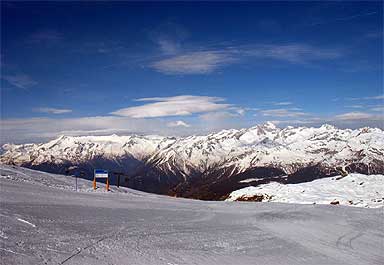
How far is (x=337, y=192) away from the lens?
40781mm

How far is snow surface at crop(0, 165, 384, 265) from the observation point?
10.4 meters

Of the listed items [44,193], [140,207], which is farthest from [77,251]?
[44,193]

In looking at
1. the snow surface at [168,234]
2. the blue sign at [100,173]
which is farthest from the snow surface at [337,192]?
the blue sign at [100,173]

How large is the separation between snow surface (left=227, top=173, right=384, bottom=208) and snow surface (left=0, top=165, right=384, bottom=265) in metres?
12.8

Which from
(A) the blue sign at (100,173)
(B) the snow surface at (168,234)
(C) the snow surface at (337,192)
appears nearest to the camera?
(B) the snow surface at (168,234)

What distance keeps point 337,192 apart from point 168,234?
31.3 m

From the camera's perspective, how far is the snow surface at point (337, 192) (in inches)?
1394

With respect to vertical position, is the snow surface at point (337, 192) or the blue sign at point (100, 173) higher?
the blue sign at point (100, 173)

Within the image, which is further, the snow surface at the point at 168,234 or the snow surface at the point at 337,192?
the snow surface at the point at 337,192

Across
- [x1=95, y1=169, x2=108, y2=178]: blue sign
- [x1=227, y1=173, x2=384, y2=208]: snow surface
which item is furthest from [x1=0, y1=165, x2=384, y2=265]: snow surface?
[x1=227, y1=173, x2=384, y2=208]: snow surface

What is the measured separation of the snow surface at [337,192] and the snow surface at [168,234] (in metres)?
12.8

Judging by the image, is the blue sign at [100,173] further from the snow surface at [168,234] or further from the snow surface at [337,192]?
the snow surface at [337,192]

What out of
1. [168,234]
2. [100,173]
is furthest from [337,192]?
[168,234]

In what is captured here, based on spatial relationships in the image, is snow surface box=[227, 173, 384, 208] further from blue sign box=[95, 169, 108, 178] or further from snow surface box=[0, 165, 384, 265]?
blue sign box=[95, 169, 108, 178]
